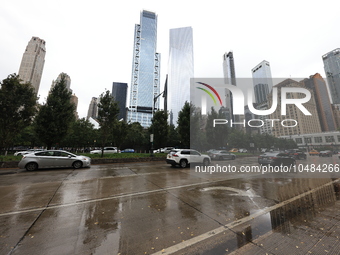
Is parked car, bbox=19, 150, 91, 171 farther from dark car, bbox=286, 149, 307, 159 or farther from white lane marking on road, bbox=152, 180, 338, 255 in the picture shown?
dark car, bbox=286, 149, 307, 159

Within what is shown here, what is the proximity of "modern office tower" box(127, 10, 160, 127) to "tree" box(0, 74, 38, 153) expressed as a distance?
12262 centimetres

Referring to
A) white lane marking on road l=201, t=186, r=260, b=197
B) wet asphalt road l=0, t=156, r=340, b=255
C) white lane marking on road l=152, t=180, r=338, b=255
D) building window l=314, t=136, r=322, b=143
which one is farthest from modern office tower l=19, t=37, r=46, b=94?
building window l=314, t=136, r=322, b=143

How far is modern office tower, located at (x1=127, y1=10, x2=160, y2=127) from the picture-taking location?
134 m

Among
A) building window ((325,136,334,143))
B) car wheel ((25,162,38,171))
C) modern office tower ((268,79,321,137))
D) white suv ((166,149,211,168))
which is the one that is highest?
modern office tower ((268,79,321,137))

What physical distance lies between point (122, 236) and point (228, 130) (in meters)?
12.1

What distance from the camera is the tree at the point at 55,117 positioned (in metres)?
14.3

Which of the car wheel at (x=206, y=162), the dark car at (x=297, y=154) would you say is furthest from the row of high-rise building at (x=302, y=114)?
the car wheel at (x=206, y=162)

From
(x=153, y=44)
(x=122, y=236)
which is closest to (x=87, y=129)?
(x=122, y=236)

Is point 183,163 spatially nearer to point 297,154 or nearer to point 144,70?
point 297,154

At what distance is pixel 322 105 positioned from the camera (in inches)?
440

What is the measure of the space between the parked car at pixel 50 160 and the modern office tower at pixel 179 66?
8919 centimetres

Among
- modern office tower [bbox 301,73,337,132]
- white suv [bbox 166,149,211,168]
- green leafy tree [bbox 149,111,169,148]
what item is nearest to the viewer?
modern office tower [bbox 301,73,337,132]

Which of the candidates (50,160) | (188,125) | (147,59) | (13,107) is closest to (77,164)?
(50,160)

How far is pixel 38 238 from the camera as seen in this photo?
2.79m
